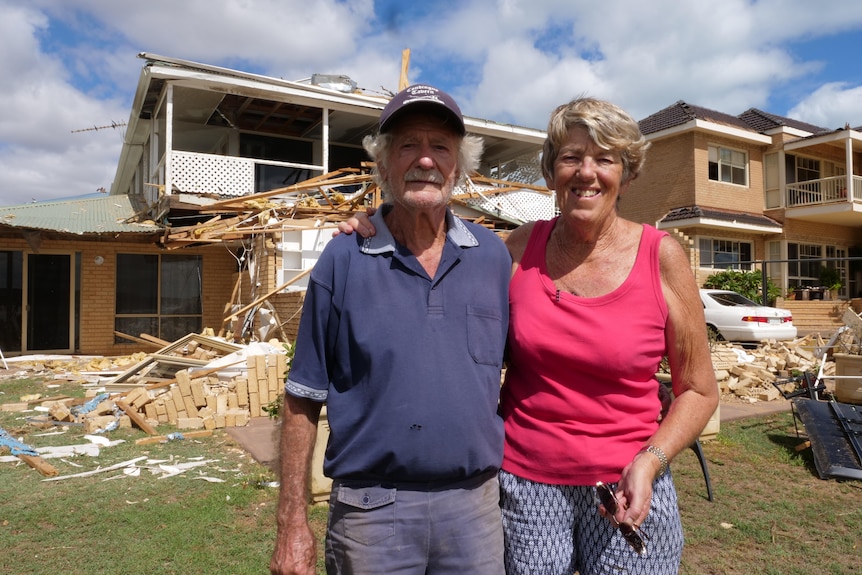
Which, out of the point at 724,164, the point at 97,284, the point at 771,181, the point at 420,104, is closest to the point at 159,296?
→ the point at 97,284

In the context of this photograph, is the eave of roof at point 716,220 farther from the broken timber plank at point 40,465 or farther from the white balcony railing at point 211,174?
the broken timber plank at point 40,465

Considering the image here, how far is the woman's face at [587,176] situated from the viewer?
190 cm

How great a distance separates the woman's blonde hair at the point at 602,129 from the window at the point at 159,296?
46.9ft

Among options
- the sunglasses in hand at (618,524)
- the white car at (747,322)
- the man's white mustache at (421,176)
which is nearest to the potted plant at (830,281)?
the white car at (747,322)

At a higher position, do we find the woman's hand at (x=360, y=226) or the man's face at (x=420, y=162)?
the man's face at (x=420, y=162)

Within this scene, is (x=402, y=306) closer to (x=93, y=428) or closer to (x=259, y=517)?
(x=259, y=517)

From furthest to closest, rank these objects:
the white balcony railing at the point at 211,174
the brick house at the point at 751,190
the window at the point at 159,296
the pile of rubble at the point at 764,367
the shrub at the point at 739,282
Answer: the brick house at the point at 751,190 < the shrub at the point at 739,282 < the window at the point at 159,296 < the white balcony railing at the point at 211,174 < the pile of rubble at the point at 764,367

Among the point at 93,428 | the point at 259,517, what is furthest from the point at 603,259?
the point at 93,428

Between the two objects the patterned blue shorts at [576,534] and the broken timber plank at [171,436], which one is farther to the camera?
the broken timber plank at [171,436]

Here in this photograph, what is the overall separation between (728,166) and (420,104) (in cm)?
2323

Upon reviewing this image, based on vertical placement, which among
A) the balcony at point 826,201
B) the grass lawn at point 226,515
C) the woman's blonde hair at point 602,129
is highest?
the balcony at point 826,201

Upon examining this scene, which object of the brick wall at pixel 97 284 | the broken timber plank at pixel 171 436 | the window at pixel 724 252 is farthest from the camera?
the window at pixel 724 252

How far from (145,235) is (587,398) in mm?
13486

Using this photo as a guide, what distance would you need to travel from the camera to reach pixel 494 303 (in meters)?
1.88
